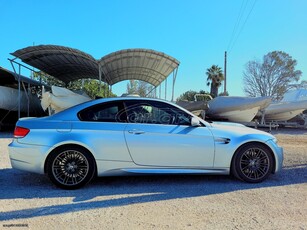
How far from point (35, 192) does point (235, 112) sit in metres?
11.8

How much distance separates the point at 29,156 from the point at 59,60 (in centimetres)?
1308

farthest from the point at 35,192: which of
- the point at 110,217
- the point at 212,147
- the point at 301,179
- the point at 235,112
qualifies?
the point at 235,112

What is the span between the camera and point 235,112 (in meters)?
15.0

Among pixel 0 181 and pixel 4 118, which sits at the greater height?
pixel 4 118

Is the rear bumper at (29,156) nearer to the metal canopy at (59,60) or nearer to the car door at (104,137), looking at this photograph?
the car door at (104,137)

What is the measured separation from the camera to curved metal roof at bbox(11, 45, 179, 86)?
1383 centimetres

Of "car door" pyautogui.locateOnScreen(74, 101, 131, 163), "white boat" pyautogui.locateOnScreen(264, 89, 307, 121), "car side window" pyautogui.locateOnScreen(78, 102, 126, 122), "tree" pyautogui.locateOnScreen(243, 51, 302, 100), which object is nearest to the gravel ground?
"car door" pyautogui.locateOnScreen(74, 101, 131, 163)

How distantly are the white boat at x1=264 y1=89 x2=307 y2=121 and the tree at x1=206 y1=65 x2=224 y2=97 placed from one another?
33360mm

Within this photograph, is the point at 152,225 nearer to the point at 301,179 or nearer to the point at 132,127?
the point at 132,127

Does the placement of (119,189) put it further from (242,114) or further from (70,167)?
(242,114)

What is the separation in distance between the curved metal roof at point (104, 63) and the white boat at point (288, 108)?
5.92 meters

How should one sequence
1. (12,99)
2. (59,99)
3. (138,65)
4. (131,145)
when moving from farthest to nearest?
(138,65) < (12,99) < (59,99) < (131,145)

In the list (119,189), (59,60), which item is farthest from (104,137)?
(59,60)

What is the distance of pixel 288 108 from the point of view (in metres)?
16.2
